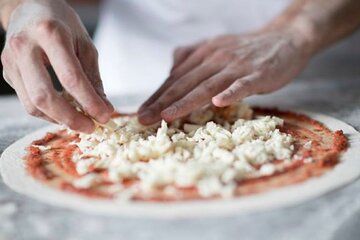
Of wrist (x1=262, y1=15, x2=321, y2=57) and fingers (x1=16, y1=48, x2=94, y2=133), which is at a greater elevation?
wrist (x1=262, y1=15, x2=321, y2=57)

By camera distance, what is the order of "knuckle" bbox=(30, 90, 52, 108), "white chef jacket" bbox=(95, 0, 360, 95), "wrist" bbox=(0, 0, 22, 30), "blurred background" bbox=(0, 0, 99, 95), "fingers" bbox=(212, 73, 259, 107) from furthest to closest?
1. "blurred background" bbox=(0, 0, 99, 95)
2. "white chef jacket" bbox=(95, 0, 360, 95)
3. "wrist" bbox=(0, 0, 22, 30)
4. "fingers" bbox=(212, 73, 259, 107)
5. "knuckle" bbox=(30, 90, 52, 108)

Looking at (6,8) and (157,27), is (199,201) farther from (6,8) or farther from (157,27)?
(157,27)

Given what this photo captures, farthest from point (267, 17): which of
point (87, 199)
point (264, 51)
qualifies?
point (87, 199)

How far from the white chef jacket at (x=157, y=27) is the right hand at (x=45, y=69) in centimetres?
52

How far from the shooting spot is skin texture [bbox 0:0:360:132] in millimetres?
737

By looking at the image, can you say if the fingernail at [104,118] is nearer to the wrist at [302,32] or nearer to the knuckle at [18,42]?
the knuckle at [18,42]

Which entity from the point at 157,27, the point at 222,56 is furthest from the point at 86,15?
the point at 222,56

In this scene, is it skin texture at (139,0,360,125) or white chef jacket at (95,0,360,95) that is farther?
white chef jacket at (95,0,360,95)

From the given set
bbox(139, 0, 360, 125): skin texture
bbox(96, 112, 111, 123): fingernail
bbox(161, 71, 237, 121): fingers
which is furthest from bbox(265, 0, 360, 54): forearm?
bbox(96, 112, 111, 123): fingernail

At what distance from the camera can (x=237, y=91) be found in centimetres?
87

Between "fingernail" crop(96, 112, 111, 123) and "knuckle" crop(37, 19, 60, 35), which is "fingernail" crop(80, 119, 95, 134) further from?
"knuckle" crop(37, 19, 60, 35)

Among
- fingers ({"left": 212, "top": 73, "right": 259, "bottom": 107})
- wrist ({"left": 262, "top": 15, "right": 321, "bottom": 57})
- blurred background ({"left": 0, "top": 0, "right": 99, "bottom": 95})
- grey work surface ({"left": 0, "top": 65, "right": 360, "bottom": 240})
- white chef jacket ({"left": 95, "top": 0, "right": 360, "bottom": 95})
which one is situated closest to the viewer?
grey work surface ({"left": 0, "top": 65, "right": 360, "bottom": 240})

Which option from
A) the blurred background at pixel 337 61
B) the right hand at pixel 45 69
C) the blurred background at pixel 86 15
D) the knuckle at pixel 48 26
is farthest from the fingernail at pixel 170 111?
the blurred background at pixel 86 15

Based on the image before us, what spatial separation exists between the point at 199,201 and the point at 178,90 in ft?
1.19
